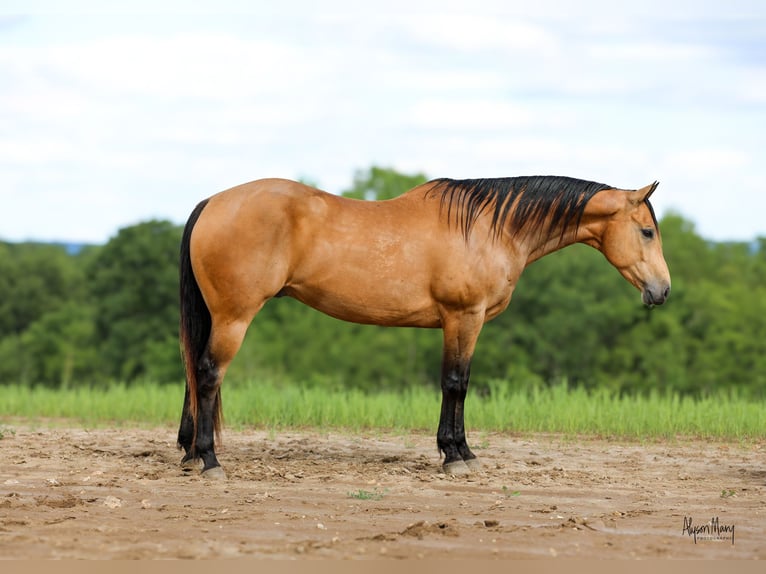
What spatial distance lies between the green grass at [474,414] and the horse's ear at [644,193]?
2.82 meters

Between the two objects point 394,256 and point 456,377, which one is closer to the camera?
point 394,256

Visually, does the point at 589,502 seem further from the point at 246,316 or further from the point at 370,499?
the point at 246,316

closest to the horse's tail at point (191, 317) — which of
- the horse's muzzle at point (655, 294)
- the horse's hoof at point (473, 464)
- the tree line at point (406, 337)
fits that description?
the horse's hoof at point (473, 464)

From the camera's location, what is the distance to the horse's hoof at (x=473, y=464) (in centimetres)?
764

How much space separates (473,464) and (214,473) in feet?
6.91

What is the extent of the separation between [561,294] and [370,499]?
4004cm

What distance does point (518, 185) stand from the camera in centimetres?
816

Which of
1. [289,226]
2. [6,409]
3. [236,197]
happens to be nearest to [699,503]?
[289,226]

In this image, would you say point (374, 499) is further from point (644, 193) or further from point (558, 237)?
point (644, 193)


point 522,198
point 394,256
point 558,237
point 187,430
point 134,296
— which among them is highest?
point 134,296

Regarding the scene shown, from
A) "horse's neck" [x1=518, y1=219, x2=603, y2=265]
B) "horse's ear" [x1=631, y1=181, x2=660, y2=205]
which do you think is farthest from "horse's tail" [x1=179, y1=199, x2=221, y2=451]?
"horse's ear" [x1=631, y1=181, x2=660, y2=205]

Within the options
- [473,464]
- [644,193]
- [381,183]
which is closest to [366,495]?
[473,464]

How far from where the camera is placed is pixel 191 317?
25.1ft

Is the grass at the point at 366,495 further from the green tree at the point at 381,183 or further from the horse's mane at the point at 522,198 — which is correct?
the green tree at the point at 381,183
